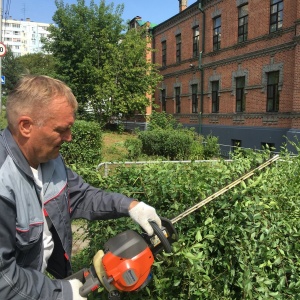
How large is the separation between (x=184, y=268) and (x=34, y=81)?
135 cm

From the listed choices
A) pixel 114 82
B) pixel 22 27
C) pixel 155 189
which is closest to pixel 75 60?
pixel 114 82

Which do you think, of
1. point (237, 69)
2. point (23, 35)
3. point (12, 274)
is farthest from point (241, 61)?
point (23, 35)

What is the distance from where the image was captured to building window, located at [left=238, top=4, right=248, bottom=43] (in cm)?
1731

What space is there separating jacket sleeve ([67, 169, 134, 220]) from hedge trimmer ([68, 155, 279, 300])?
1.11ft

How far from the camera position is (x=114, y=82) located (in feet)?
72.4

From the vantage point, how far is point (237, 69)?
59.0 feet

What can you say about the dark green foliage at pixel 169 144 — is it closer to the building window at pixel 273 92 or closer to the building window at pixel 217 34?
the building window at pixel 273 92

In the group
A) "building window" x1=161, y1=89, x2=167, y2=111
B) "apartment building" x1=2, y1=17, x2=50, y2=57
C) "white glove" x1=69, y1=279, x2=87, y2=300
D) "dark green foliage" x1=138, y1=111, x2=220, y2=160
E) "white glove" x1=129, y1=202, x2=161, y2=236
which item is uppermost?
"apartment building" x1=2, y1=17, x2=50, y2=57

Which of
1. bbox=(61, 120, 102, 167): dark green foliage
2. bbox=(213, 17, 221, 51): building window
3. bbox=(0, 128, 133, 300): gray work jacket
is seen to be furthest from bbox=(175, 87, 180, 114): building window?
bbox=(0, 128, 133, 300): gray work jacket

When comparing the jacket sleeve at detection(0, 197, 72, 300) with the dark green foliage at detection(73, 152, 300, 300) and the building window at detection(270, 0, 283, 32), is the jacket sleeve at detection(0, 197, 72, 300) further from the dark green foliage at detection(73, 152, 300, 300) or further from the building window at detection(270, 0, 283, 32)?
the building window at detection(270, 0, 283, 32)

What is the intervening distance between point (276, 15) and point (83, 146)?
1069 cm

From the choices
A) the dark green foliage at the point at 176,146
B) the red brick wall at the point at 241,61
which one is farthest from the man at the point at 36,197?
the red brick wall at the point at 241,61

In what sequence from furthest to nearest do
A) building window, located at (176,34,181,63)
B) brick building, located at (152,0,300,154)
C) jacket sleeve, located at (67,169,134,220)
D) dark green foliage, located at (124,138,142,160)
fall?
1. building window, located at (176,34,181,63)
2. brick building, located at (152,0,300,154)
3. dark green foliage, located at (124,138,142,160)
4. jacket sleeve, located at (67,169,134,220)

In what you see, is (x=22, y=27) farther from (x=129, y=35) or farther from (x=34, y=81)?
(x=34, y=81)
